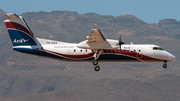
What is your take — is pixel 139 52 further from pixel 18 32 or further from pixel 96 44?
pixel 18 32

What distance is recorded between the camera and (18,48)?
148 ft

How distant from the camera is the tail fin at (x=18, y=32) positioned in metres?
45.0

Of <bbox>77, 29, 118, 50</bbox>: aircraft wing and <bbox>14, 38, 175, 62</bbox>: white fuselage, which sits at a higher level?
<bbox>77, 29, 118, 50</bbox>: aircraft wing

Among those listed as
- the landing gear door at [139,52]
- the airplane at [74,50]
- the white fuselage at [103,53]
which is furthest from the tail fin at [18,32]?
the landing gear door at [139,52]

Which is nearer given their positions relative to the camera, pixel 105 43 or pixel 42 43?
pixel 105 43

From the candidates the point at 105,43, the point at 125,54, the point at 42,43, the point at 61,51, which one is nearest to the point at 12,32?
the point at 42,43

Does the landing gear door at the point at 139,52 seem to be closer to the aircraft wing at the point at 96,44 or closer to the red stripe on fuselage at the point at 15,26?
the aircraft wing at the point at 96,44

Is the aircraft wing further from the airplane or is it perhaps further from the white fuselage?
the white fuselage

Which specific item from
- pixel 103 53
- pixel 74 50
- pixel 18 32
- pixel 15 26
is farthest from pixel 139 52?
pixel 15 26

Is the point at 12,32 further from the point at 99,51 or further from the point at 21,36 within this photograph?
the point at 99,51

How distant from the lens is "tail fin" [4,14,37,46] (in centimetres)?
Answer: 4500

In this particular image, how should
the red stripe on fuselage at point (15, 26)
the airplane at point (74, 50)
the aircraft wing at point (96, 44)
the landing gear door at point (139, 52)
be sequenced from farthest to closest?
1. the red stripe on fuselage at point (15, 26)
2. the landing gear door at point (139, 52)
3. the airplane at point (74, 50)
4. the aircraft wing at point (96, 44)

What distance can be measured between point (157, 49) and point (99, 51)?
874 centimetres

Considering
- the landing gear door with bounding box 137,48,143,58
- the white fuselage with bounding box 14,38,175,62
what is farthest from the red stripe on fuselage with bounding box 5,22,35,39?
the landing gear door with bounding box 137,48,143,58
